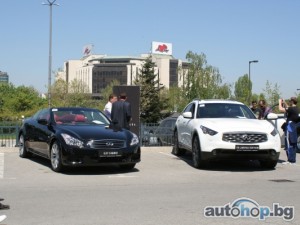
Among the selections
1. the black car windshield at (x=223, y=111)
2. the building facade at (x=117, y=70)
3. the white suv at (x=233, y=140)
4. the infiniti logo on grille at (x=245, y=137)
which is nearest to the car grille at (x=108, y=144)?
the white suv at (x=233, y=140)

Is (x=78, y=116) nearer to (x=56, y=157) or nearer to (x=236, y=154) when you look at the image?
(x=56, y=157)

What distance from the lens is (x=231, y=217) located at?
249 inches

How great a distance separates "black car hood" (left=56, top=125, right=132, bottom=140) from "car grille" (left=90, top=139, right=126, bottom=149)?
4.0 inches

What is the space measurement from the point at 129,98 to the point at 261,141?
6.94 meters

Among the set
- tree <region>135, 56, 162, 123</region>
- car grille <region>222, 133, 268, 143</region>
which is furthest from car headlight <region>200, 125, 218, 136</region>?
tree <region>135, 56, 162, 123</region>

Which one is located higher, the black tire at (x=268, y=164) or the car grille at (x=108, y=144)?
the car grille at (x=108, y=144)

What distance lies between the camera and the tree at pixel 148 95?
6369cm

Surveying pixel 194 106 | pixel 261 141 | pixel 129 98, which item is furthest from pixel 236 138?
pixel 129 98

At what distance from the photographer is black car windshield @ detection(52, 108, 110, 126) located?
11625 millimetres

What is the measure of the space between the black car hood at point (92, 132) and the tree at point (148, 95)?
51.1 meters

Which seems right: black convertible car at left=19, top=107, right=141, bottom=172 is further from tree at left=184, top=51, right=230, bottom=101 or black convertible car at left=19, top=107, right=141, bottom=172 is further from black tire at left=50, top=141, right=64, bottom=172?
tree at left=184, top=51, right=230, bottom=101

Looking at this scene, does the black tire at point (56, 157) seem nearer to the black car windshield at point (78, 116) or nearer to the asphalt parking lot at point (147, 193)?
the asphalt parking lot at point (147, 193)

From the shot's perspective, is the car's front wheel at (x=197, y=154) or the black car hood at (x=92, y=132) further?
the car's front wheel at (x=197, y=154)

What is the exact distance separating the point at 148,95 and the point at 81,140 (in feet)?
180
